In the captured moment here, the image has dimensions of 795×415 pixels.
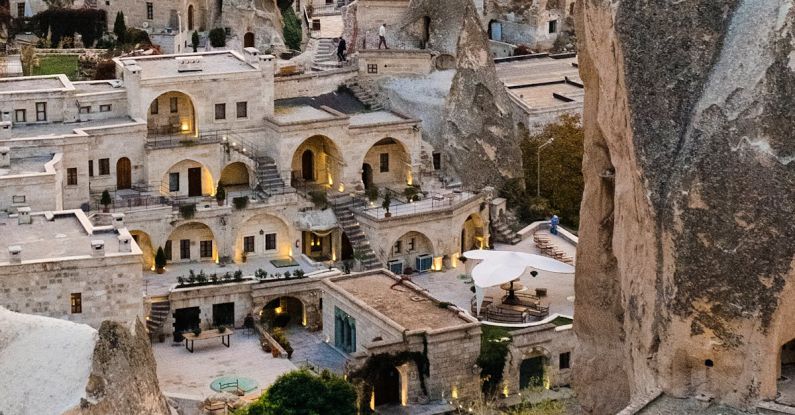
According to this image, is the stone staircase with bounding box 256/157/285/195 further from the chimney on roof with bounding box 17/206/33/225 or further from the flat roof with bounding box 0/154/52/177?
the chimney on roof with bounding box 17/206/33/225

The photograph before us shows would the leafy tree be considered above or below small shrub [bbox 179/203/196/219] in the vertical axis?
above

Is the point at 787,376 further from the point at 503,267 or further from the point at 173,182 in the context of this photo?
the point at 173,182

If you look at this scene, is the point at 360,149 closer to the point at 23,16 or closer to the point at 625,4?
the point at 23,16

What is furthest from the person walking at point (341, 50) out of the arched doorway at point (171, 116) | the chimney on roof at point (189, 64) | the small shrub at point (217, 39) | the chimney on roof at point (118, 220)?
the chimney on roof at point (118, 220)

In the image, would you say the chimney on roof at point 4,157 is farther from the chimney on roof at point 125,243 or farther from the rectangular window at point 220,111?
the rectangular window at point 220,111

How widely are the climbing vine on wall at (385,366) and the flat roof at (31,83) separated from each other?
22232 millimetres

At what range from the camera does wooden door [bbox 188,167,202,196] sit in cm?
9256

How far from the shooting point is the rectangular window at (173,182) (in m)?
92.2

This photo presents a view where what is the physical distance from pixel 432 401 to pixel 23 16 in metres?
45.1

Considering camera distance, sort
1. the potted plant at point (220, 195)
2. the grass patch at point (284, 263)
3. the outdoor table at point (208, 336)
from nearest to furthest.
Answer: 1. the outdoor table at point (208, 336)
2. the grass patch at point (284, 263)
3. the potted plant at point (220, 195)

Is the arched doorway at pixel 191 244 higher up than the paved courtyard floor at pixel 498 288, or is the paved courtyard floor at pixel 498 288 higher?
the arched doorway at pixel 191 244

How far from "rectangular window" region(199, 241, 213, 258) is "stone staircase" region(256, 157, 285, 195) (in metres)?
3.91

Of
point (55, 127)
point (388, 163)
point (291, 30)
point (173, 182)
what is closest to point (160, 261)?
point (173, 182)

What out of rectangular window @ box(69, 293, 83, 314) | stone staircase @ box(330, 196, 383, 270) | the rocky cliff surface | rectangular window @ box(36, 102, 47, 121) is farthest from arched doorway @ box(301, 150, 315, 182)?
Answer: the rocky cliff surface
